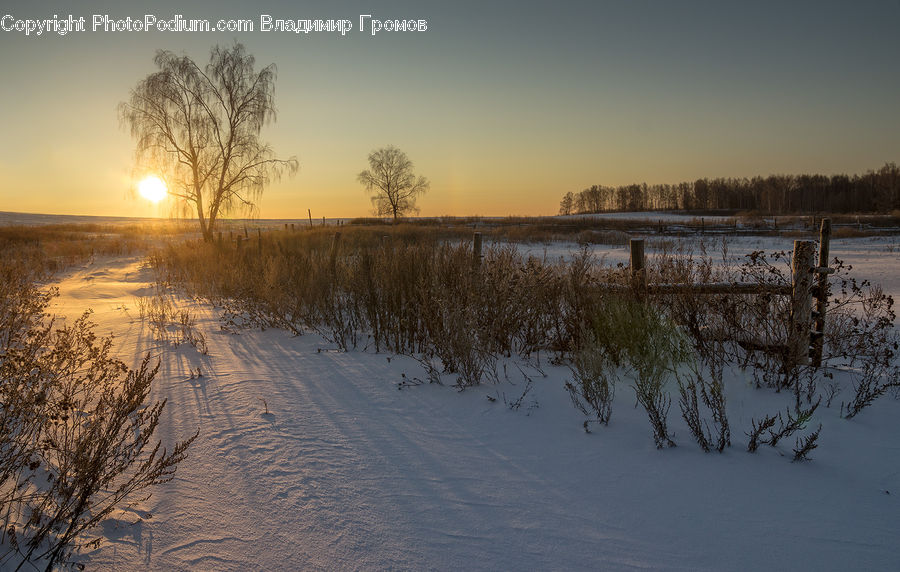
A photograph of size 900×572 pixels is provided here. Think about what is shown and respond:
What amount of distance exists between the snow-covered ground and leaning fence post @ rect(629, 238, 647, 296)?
130 centimetres

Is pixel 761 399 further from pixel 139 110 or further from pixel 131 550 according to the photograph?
pixel 139 110

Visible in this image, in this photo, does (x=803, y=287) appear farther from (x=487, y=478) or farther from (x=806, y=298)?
(x=487, y=478)

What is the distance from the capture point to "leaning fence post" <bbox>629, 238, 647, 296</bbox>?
17.4 ft

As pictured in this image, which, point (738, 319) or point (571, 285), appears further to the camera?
point (571, 285)

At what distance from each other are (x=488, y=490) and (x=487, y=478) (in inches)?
5.6

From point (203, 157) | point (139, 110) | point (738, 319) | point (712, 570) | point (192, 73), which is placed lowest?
point (712, 570)

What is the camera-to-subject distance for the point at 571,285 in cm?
564

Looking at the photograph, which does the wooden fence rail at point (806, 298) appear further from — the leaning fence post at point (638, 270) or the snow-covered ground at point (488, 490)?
the leaning fence post at point (638, 270)

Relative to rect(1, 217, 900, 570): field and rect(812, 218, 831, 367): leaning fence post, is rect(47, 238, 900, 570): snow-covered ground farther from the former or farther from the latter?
rect(812, 218, 831, 367): leaning fence post

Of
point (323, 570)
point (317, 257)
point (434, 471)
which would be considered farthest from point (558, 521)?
point (317, 257)

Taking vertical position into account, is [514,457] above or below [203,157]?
below

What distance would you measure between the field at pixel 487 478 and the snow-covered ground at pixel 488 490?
0.01 meters

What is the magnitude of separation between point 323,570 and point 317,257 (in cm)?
608

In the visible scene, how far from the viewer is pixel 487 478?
296cm
